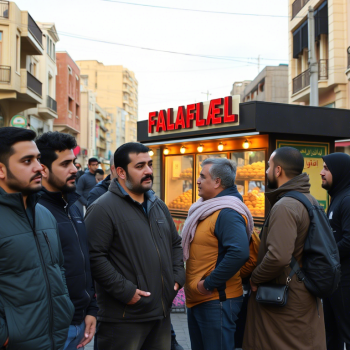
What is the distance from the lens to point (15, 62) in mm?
22719

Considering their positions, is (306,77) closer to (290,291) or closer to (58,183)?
(290,291)

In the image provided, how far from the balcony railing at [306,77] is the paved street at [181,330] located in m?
18.0

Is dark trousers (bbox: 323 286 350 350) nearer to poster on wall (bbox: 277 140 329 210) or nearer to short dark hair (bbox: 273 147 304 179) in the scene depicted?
short dark hair (bbox: 273 147 304 179)

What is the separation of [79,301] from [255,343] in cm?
148

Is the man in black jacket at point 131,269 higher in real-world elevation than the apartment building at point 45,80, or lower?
lower

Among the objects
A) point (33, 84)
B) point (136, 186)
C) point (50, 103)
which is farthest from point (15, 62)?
point (136, 186)

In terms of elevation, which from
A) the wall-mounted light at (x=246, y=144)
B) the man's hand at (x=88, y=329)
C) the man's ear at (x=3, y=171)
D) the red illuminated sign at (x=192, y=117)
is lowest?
the man's hand at (x=88, y=329)

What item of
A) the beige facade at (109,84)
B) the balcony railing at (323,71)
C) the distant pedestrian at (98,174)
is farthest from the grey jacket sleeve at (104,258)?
the beige facade at (109,84)

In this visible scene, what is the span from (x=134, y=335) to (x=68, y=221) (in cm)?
90

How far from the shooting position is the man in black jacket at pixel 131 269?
2.96 meters

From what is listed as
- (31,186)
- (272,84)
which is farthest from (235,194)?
(272,84)

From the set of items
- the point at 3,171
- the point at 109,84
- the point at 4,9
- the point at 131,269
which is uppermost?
the point at 109,84

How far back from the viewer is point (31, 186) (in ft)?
7.61

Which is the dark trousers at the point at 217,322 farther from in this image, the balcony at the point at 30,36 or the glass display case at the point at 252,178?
the balcony at the point at 30,36
